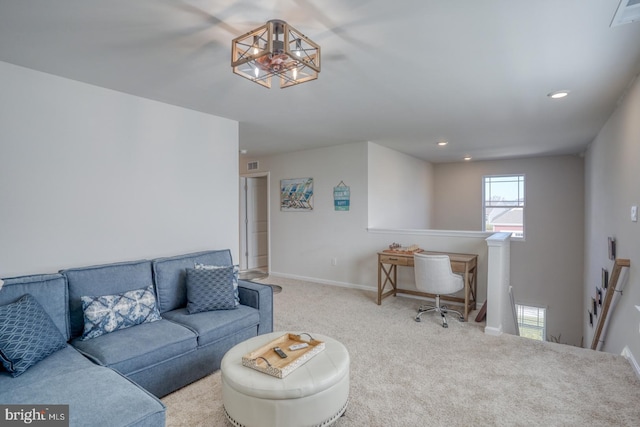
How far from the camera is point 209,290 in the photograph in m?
2.86

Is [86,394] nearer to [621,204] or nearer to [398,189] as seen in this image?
[621,204]

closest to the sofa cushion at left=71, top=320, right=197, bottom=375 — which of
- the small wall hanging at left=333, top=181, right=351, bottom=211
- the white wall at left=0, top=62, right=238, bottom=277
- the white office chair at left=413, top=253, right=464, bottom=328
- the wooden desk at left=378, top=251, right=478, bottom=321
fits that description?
the white wall at left=0, top=62, right=238, bottom=277

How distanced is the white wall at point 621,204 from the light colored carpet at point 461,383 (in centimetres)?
45

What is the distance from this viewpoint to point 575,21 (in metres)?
1.88

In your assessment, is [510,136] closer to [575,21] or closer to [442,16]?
[575,21]

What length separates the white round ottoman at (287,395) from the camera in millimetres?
1692

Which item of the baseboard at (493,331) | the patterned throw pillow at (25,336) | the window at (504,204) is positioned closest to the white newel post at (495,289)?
the baseboard at (493,331)

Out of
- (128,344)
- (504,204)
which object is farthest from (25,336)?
(504,204)

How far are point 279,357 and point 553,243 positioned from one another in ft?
22.5

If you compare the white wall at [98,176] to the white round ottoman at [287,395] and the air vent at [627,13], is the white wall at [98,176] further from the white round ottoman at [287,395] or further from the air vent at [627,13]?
the air vent at [627,13]

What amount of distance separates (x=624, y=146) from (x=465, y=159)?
4.28m

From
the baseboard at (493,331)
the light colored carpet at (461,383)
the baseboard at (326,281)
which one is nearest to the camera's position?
the light colored carpet at (461,383)

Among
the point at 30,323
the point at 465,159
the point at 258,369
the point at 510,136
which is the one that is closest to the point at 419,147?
the point at 510,136

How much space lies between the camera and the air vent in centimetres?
169
